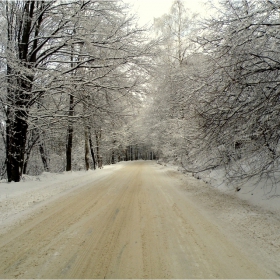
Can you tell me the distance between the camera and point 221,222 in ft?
14.5

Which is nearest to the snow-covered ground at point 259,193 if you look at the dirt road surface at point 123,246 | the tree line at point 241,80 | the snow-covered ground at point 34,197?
the snow-covered ground at point 34,197

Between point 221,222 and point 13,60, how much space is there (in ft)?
26.4

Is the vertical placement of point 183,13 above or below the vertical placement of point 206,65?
above

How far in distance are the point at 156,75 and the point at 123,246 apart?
23.5 feet

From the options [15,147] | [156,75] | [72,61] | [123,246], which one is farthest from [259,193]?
[15,147]

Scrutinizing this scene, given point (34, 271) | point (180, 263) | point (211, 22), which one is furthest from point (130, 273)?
point (211, 22)

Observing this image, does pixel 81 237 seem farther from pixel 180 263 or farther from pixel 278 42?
pixel 278 42

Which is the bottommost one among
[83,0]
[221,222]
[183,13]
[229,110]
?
[221,222]

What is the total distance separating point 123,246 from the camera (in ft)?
10.9

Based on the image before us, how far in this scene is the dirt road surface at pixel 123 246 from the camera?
267cm

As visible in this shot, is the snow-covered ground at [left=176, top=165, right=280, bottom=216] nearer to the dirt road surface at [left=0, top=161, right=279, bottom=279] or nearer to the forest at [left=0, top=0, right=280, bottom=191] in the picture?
the forest at [left=0, top=0, right=280, bottom=191]

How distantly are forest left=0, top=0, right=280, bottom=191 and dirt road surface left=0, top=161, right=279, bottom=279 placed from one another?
223cm

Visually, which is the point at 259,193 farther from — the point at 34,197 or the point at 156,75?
the point at 34,197

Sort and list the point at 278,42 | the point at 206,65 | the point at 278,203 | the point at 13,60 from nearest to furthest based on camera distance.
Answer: the point at 278,42 → the point at 278,203 → the point at 206,65 → the point at 13,60
